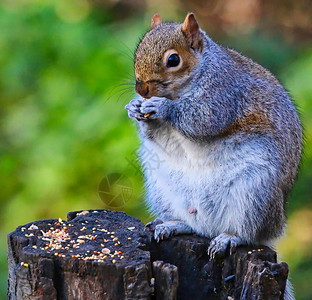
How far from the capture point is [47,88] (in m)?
5.45

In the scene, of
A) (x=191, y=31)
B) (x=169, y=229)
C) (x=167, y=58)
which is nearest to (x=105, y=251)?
(x=169, y=229)

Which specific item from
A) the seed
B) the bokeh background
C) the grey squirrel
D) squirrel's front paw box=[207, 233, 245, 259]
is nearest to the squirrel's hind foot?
the grey squirrel

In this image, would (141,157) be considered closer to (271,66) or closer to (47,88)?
(47,88)

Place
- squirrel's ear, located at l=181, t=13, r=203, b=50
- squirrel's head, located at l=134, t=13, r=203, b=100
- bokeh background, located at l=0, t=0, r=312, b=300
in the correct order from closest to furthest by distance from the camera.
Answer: squirrel's head, located at l=134, t=13, r=203, b=100, squirrel's ear, located at l=181, t=13, r=203, b=50, bokeh background, located at l=0, t=0, r=312, b=300

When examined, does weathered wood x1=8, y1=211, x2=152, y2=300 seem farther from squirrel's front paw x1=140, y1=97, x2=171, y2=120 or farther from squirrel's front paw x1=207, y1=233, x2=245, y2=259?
squirrel's front paw x1=140, y1=97, x2=171, y2=120

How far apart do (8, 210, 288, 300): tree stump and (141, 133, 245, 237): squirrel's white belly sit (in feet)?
0.33

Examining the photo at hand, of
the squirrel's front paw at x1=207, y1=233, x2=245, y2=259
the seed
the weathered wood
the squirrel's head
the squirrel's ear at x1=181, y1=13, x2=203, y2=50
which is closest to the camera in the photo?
the weathered wood

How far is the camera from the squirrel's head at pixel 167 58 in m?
3.04

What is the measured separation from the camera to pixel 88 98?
5.22 metres

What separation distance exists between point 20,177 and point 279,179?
2.55 m

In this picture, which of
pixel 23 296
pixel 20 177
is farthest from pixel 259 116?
pixel 20 177

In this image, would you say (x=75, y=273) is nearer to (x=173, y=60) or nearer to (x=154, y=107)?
(x=154, y=107)

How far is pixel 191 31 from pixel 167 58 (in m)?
0.21

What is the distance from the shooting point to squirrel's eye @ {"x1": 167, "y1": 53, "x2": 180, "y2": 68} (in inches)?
122
